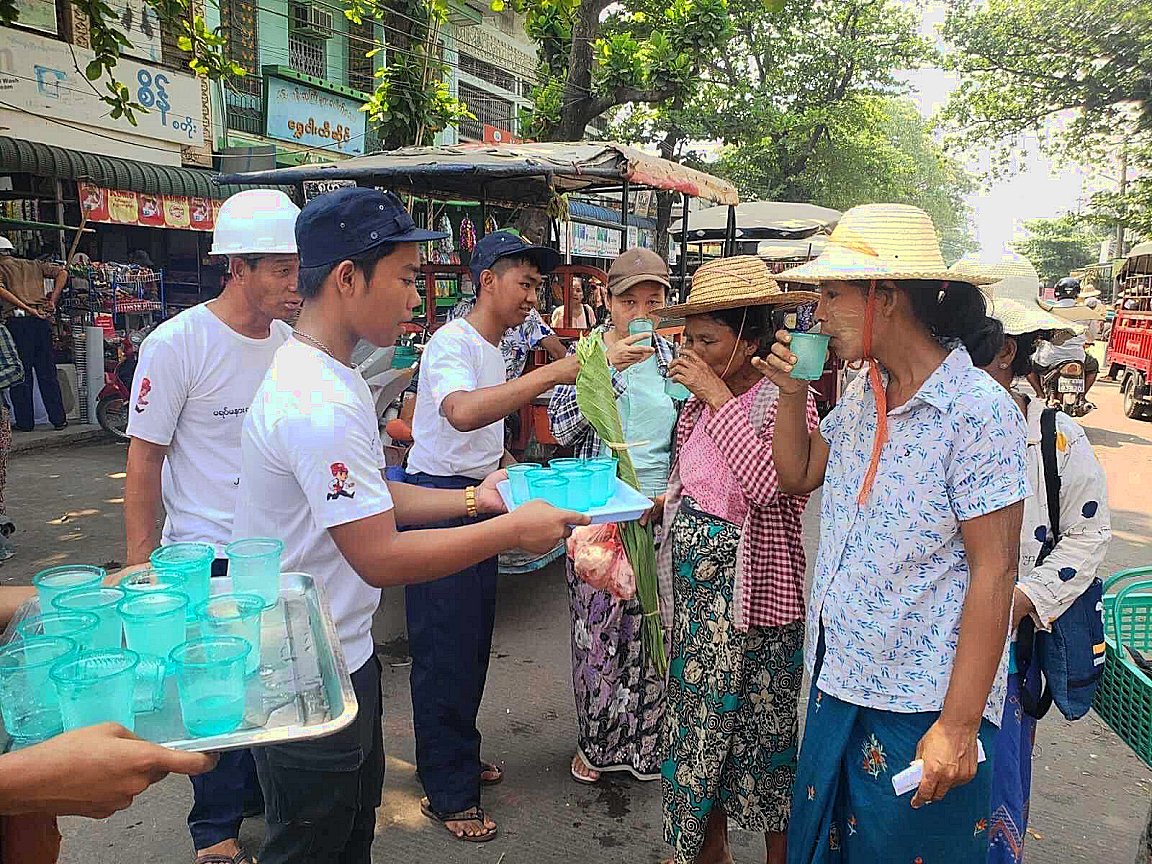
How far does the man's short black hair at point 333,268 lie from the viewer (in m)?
1.88

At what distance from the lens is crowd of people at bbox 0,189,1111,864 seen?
1.73 metres

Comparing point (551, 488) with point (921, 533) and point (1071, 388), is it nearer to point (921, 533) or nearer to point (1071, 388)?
point (921, 533)

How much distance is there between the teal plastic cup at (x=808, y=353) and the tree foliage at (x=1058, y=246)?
185ft

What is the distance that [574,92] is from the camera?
398 inches

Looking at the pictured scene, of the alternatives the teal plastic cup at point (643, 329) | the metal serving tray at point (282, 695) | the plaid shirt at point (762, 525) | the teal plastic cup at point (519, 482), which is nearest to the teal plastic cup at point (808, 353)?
the plaid shirt at point (762, 525)

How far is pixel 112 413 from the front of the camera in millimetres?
9141

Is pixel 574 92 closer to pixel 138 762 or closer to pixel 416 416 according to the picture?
pixel 416 416

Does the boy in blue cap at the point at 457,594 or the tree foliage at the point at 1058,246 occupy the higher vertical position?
the tree foliage at the point at 1058,246

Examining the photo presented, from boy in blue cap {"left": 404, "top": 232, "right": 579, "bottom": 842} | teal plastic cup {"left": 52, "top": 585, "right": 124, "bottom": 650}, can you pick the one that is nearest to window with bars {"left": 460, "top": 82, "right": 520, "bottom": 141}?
boy in blue cap {"left": 404, "top": 232, "right": 579, "bottom": 842}

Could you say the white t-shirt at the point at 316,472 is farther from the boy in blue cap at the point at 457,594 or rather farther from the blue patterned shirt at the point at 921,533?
the blue patterned shirt at the point at 921,533

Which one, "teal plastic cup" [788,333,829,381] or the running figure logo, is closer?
the running figure logo

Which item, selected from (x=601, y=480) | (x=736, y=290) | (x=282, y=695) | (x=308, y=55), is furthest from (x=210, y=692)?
(x=308, y=55)

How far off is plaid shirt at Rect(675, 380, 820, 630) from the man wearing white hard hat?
139cm

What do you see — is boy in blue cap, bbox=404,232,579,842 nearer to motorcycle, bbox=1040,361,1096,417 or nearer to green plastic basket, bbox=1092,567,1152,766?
green plastic basket, bbox=1092,567,1152,766
